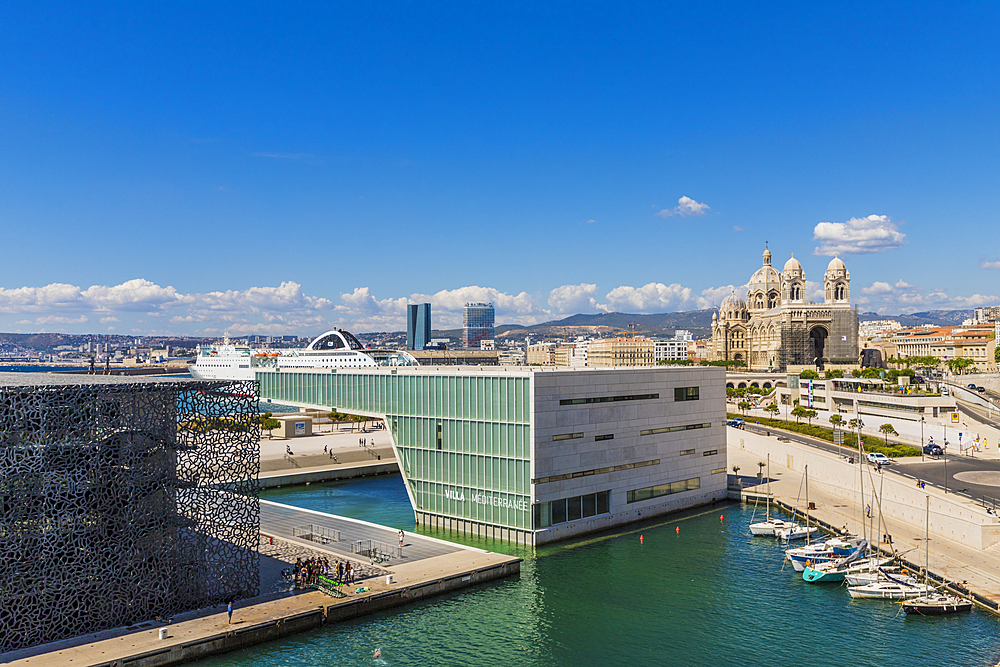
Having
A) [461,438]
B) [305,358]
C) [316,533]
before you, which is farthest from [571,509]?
[305,358]

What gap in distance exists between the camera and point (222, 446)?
34.2m

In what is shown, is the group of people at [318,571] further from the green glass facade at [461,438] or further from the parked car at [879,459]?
the parked car at [879,459]

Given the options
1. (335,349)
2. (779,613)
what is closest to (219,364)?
(335,349)

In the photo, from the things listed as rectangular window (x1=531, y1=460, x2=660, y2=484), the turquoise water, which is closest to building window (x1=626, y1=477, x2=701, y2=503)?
rectangular window (x1=531, y1=460, x2=660, y2=484)

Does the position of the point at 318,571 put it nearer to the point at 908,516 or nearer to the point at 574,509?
the point at 574,509

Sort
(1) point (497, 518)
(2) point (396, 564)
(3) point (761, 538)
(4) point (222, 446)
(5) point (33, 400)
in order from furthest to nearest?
(3) point (761, 538)
(1) point (497, 518)
(2) point (396, 564)
(4) point (222, 446)
(5) point (33, 400)

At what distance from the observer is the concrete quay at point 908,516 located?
3891cm

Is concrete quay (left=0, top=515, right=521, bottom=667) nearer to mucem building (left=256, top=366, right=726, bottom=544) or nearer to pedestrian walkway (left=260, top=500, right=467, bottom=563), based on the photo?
pedestrian walkway (left=260, top=500, right=467, bottom=563)

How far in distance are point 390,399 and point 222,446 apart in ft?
63.6

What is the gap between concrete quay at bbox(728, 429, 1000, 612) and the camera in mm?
38906

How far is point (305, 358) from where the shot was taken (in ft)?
383

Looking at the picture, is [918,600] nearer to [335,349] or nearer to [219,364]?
[335,349]

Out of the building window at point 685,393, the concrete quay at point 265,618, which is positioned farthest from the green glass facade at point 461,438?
the building window at point 685,393

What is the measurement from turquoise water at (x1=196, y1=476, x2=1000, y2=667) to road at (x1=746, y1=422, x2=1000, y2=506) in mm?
19011
